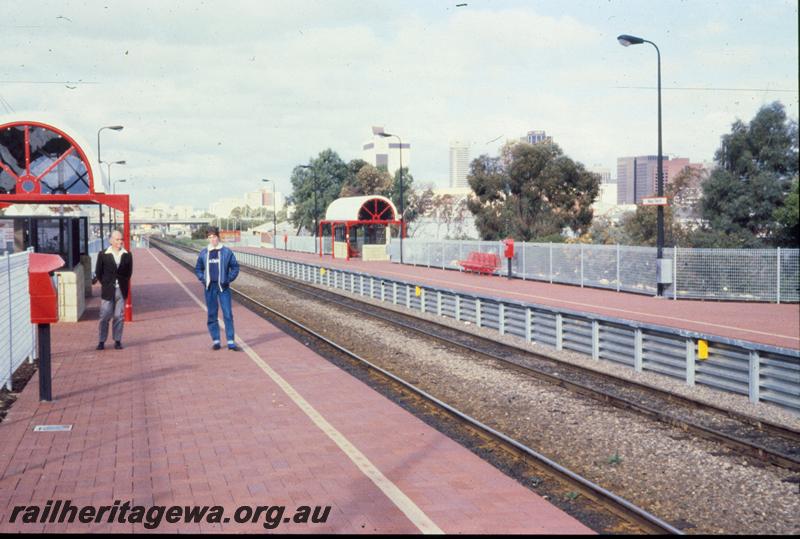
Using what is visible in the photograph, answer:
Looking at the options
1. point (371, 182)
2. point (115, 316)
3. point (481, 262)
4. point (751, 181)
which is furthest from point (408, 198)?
point (115, 316)

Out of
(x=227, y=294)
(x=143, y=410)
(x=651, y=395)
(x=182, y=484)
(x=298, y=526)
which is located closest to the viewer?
(x=298, y=526)

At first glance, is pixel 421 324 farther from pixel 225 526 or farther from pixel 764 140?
pixel 764 140

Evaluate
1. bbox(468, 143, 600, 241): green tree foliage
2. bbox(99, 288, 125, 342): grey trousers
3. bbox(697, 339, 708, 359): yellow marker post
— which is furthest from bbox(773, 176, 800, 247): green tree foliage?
bbox(99, 288, 125, 342): grey trousers

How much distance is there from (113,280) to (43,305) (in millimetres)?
4147

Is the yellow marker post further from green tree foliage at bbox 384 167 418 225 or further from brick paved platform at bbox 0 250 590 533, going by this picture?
green tree foliage at bbox 384 167 418 225

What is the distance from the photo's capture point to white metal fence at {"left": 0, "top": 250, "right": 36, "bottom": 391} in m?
11.0

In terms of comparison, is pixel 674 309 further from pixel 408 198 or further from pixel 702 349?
pixel 408 198

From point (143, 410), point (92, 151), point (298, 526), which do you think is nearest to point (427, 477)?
point (298, 526)

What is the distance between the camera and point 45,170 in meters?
19.0

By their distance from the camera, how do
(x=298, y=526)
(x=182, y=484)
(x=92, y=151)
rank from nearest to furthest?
(x=298, y=526) → (x=182, y=484) → (x=92, y=151)

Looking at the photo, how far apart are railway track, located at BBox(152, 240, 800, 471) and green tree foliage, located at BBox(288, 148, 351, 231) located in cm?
8223

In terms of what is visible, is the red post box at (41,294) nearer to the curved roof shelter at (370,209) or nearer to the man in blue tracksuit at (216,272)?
the man in blue tracksuit at (216,272)

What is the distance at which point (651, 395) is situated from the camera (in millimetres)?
11289

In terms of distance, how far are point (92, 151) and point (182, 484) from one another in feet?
46.7
